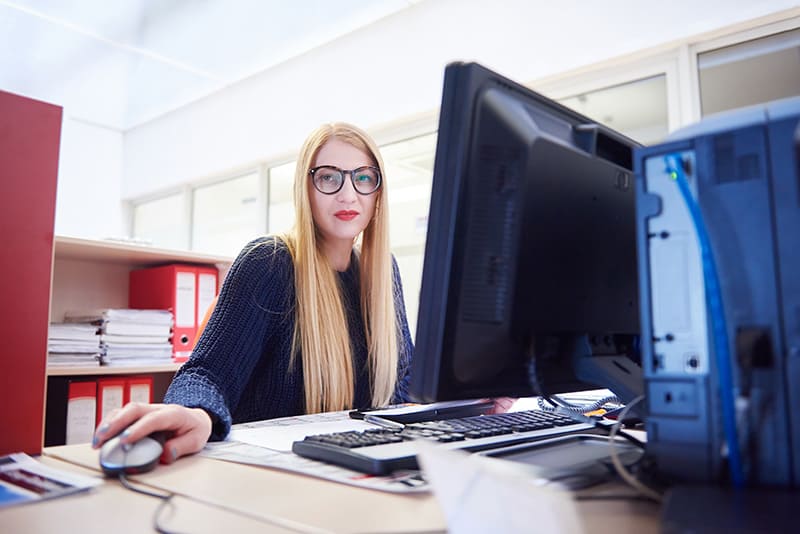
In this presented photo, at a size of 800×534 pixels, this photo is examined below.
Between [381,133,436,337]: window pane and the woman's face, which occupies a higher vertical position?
[381,133,436,337]: window pane

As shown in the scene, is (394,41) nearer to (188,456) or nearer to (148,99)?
(148,99)

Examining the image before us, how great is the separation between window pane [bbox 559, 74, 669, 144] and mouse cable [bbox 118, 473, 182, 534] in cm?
245

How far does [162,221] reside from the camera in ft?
17.4

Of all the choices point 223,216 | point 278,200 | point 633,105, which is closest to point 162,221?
point 223,216

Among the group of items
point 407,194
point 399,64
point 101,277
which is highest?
point 399,64

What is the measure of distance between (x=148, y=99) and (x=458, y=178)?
465 cm

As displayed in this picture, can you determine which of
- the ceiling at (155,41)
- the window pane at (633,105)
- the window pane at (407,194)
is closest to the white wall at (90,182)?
the ceiling at (155,41)

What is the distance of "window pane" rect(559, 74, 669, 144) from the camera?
8.77ft

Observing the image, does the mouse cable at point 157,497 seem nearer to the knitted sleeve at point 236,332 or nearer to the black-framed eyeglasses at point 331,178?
the knitted sleeve at point 236,332

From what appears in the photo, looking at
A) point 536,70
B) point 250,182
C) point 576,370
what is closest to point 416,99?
point 536,70

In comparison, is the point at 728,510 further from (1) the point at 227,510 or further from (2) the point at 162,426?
(2) the point at 162,426

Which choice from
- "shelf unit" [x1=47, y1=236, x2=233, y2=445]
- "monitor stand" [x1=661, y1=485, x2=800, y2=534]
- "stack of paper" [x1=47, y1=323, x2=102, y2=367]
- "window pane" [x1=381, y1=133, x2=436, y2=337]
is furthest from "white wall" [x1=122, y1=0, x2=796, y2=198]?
"monitor stand" [x1=661, y1=485, x2=800, y2=534]

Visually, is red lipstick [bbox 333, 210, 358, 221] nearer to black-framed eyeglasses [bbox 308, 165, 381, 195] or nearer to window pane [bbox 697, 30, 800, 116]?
black-framed eyeglasses [bbox 308, 165, 381, 195]

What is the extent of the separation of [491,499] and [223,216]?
4.76 meters
